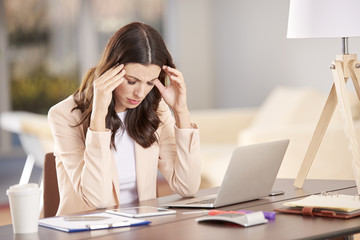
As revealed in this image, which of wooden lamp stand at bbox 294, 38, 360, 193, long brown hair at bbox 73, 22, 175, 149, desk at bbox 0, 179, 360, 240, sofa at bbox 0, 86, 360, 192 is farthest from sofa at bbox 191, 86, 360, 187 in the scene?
desk at bbox 0, 179, 360, 240

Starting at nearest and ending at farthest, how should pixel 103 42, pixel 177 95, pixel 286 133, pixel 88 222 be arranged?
1. pixel 88 222
2. pixel 177 95
3. pixel 286 133
4. pixel 103 42

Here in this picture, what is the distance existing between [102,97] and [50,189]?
1.49ft

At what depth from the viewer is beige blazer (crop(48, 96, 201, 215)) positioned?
2.20m

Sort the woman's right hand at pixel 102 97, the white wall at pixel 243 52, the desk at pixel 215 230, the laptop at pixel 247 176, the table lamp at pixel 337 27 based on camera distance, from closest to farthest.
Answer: the desk at pixel 215 230
the laptop at pixel 247 176
the woman's right hand at pixel 102 97
the table lamp at pixel 337 27
the white wall at pixel 243 52

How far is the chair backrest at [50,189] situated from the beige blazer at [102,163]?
8 cm

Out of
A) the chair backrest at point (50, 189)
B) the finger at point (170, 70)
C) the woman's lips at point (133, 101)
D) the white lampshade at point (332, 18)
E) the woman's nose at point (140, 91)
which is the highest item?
the white lampshade at point (332, 18)

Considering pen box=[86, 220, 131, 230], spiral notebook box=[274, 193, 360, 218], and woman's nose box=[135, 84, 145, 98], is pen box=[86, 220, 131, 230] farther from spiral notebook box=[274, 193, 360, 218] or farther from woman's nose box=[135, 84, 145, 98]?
woman's nose box=[135, 84, 145, 98]

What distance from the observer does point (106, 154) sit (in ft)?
7.25

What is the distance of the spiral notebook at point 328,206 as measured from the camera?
5.92ft

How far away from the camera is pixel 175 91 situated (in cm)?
244

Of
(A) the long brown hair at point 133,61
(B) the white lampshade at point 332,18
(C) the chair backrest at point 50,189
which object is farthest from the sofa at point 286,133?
(C) the chair backrest at point 50,189

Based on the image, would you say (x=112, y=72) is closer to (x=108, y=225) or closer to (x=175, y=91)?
(x=175, y=91)

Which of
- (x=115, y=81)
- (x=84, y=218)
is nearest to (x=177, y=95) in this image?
(x=115, y=81)

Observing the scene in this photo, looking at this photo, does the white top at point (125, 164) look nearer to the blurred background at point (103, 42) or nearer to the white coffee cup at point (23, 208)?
the white coffee cup at point (23, 208)
